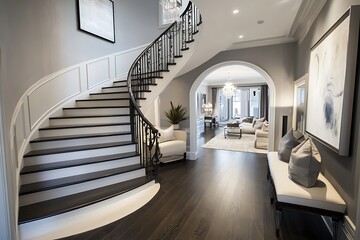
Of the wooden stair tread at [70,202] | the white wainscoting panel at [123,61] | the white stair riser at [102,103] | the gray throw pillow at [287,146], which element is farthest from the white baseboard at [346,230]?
the white wainscoting panel at [123,61]

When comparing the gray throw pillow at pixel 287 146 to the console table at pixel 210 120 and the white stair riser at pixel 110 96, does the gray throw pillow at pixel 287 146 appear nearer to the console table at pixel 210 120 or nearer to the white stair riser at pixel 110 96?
the white stair riser at pixel 110 96

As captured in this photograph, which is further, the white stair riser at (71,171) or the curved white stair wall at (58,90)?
the curved white stair wall at (58,90)

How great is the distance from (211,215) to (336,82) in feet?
6.61

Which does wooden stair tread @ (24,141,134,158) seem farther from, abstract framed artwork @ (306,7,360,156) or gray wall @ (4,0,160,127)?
abstract framed artwork @ (306,7,360,156)

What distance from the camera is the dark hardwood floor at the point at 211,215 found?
1981 millimetres

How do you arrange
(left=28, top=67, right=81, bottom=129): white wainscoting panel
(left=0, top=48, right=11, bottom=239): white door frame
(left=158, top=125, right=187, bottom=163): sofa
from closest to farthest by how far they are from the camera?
(left=0, top=48, right=11, bottom=239): white door frame < (left=28, top=67, right=81, bottom=129): white wainscoting panel < (left=158, top=125, right=187, bottom=163): sofa

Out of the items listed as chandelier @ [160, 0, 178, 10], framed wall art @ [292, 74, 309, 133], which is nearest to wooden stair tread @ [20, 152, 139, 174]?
chandelier @ [160, 0, 178, 10]

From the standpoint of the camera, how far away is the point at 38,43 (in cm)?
309

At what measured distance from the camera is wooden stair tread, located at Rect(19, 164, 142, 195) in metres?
2.20

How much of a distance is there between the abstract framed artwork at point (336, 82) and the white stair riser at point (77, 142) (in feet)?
9.65

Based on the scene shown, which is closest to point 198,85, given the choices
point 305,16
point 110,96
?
point 110,96

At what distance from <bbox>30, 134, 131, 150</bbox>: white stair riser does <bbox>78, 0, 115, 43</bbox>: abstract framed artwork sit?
265 cm

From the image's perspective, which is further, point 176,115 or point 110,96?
point 176,115

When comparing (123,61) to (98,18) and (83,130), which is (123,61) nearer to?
(98,18)
